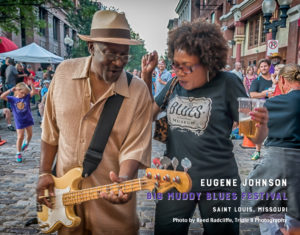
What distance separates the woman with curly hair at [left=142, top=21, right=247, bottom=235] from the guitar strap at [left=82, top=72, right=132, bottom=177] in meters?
0.50

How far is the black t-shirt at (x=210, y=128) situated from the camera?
6.75ft

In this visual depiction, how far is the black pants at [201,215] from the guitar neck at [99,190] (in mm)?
439

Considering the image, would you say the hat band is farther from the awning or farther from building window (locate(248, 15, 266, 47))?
building window (locate(248, 15, 266, 47))

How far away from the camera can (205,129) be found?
2072 millimetres

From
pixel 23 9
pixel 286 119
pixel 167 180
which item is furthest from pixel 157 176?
pixel 23 9

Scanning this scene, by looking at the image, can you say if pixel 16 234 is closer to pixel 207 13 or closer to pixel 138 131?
pixel 138 131

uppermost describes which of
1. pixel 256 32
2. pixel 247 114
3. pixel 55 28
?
pixel 55 28

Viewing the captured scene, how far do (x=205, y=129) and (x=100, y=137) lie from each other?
2.48 feet

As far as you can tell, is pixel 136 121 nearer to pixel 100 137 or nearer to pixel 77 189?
pixel 100 137

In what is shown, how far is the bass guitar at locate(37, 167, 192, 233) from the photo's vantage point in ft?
5.65

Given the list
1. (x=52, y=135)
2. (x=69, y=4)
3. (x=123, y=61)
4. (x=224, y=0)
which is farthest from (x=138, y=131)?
(x=224, y=0)

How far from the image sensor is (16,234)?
3.16 metres

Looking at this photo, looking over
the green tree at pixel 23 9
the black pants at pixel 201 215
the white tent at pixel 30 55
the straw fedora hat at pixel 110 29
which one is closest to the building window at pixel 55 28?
the white tent at pixel 30 55

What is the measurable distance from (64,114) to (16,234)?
2012mm
